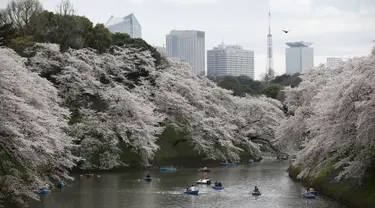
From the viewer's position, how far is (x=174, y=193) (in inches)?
1633

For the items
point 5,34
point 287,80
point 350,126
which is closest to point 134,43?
point 5,34

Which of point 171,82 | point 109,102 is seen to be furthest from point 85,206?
point 171,82

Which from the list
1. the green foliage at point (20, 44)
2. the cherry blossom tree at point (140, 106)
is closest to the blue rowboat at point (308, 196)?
the cherry blossom tree at point (140, 106)

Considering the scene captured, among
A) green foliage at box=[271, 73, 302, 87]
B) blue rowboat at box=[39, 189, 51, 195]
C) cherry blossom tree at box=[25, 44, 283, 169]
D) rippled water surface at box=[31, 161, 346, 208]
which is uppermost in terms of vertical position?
green foliage at box=[271, 73, 302, 87]

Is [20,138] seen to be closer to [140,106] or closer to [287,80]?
[140,106]

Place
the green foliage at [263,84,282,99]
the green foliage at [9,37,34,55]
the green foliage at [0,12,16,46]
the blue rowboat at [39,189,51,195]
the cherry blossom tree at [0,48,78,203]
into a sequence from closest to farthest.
A: the cherry blossom tree at [0,48,78,203], the blue rowboat at [39,189,51,195], the green foliage at [0,12,16,46], the green foliage at [9,37,34,55], the green foliage at [263,84,282,99]

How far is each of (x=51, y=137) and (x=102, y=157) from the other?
24541 mm

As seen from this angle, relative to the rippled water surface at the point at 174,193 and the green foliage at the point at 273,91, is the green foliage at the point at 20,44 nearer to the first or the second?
the rippled water surface at the point at 174,193

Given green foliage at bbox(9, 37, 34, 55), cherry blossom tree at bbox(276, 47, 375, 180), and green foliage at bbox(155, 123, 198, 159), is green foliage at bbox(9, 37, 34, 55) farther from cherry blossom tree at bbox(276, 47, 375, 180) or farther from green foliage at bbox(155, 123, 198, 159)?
cherry blossom tree at bbox(276, 47, 375, 180)

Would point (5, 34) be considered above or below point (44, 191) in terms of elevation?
above

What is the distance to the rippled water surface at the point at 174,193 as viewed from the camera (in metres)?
36.2

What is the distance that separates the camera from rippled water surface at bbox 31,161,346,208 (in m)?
36.2

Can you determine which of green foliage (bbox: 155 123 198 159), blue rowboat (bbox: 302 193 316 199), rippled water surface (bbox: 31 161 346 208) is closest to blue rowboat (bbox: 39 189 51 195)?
rippled water surface (bbox: 31 161 346 208)

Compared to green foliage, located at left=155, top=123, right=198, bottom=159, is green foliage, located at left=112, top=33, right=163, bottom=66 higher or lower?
higher
